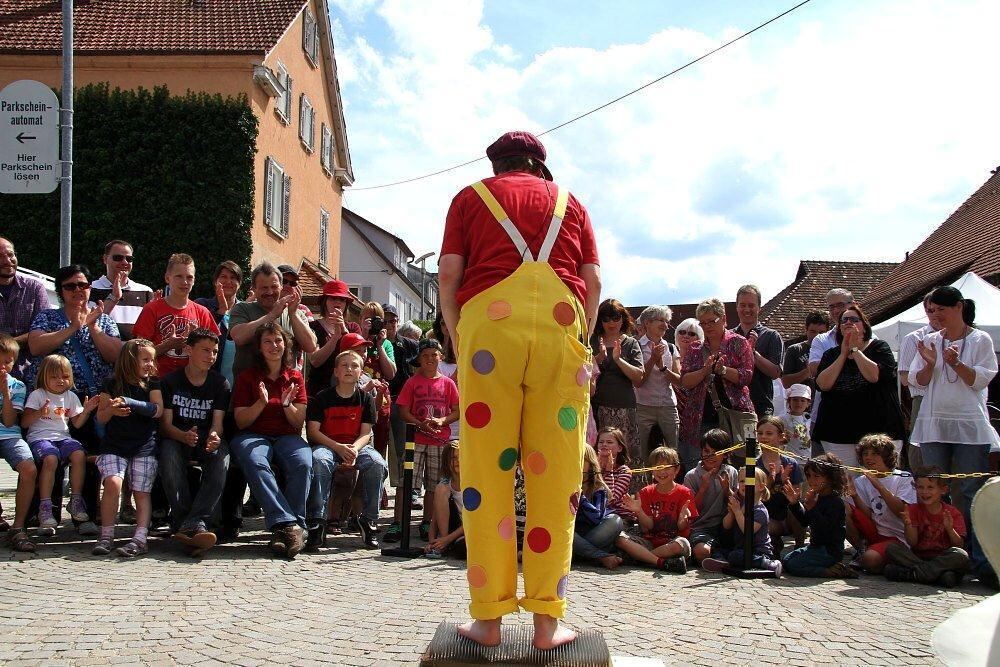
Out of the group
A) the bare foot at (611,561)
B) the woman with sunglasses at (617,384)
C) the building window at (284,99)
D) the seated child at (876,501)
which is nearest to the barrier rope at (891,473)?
the seated child at (876,501)

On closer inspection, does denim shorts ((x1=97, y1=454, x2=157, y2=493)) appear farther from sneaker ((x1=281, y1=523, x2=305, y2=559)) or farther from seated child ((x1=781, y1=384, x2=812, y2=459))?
seated child ((x1=781, y1=384, x2=812, y2=459))

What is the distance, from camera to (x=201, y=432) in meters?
7.10

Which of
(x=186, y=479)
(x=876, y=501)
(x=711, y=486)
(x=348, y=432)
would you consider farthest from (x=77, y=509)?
(x=876, y=501)

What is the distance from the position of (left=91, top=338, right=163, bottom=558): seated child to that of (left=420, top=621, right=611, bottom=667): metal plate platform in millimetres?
3874

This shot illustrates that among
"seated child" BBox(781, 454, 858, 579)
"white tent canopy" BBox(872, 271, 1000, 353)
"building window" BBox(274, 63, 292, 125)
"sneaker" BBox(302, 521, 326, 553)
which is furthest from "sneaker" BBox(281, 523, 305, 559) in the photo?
"building window" BBox(274, 63, 292, 125)

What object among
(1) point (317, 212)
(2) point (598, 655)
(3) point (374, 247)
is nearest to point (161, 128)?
(1) point (317, 212)

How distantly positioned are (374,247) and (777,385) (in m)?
49.0

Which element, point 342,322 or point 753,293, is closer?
point 342,322

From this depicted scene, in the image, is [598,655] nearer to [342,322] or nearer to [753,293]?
[342,322]

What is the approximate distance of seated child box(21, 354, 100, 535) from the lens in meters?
6.79

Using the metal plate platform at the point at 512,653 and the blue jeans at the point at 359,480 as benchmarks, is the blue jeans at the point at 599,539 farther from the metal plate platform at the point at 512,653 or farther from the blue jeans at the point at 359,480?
the metal plate platform at the point at 512,653

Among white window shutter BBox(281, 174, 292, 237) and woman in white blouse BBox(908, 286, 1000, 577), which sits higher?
white window shutter BBox(281, 174, 292, 237)

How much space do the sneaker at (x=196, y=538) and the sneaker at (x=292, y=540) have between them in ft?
1.63

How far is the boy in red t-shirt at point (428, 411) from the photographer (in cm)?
819
